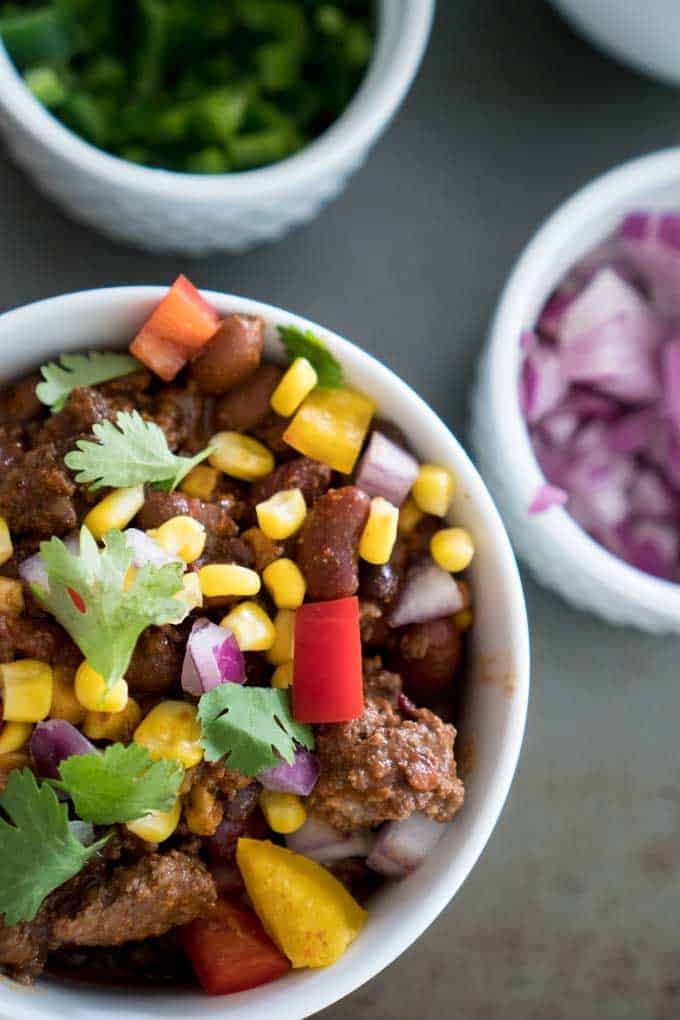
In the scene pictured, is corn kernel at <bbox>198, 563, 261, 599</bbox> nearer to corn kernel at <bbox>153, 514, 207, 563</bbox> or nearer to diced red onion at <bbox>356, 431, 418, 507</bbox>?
corn kernel at <bbox>153, 514, 207, 563</bbox>

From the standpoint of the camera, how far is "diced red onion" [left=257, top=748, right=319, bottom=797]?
5.09 ft

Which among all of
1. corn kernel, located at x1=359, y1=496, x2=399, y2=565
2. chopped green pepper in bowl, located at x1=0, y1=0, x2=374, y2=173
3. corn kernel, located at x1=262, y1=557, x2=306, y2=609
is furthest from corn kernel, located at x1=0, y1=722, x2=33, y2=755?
chopped green pepper in bowl, located at x1=0, y1=0, x2=374, y2=173

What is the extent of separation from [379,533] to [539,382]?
67 centimetres

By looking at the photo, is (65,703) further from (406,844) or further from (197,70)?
(197,70)

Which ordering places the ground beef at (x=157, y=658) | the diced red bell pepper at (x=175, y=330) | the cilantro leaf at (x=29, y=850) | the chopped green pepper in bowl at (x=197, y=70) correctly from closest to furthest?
the cilantro leaf at (x=29, y=850) < the ground beef at (x=157, y=658) < the diced red bell pepper at (x=175, y=330) < the chopped green pepper in bowl at (x=197, y=70)

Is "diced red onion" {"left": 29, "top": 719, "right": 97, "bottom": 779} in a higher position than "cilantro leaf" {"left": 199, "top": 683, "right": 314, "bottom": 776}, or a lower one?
lower

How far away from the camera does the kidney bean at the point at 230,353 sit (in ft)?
5.34

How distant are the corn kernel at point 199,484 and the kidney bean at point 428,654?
0.33 metres

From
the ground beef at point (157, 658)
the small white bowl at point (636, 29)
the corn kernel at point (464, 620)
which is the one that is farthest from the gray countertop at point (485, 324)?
the ground beef at point (157, 658)

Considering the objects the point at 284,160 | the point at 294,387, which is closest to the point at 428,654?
the point at 294,387

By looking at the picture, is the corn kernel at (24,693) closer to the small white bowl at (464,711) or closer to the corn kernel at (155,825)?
the corn kernel at (155,825)

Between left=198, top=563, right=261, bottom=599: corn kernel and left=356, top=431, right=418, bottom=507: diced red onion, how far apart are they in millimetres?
220

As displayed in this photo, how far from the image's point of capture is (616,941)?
7.16 ft

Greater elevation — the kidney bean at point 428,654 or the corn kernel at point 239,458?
the corn kernel at point 239,458
